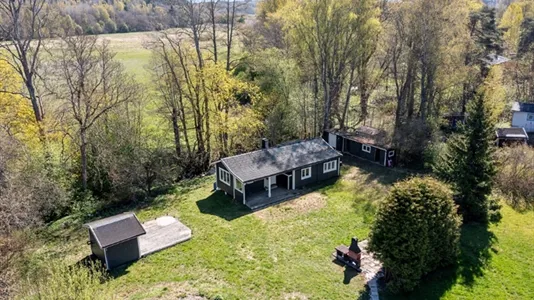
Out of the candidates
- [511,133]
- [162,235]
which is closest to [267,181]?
[162,235]

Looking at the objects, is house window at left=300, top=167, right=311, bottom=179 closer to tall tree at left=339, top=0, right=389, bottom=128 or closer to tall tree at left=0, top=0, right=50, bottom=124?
tall tree at left=339, top=0, right=389, bottom=128

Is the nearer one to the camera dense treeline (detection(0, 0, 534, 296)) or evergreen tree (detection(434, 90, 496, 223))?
evergreen tree (detection(434, 90, 496, 223))

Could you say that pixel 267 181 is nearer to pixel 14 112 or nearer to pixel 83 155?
pixel 83 155

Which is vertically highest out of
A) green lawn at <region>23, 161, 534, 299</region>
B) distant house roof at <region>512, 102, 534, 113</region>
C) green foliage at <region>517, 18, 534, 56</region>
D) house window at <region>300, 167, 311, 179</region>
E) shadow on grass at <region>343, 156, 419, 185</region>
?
green foliage at <region>517, 18, 534, 56</region>

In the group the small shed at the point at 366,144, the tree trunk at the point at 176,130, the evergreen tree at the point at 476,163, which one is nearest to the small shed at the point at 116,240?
the tree trunk at the point at 176,130

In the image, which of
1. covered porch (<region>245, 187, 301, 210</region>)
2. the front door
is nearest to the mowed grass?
covered porch (<region>245, 187, 301, 210</region>)

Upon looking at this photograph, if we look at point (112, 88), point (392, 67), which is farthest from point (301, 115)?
point (112, 88)
